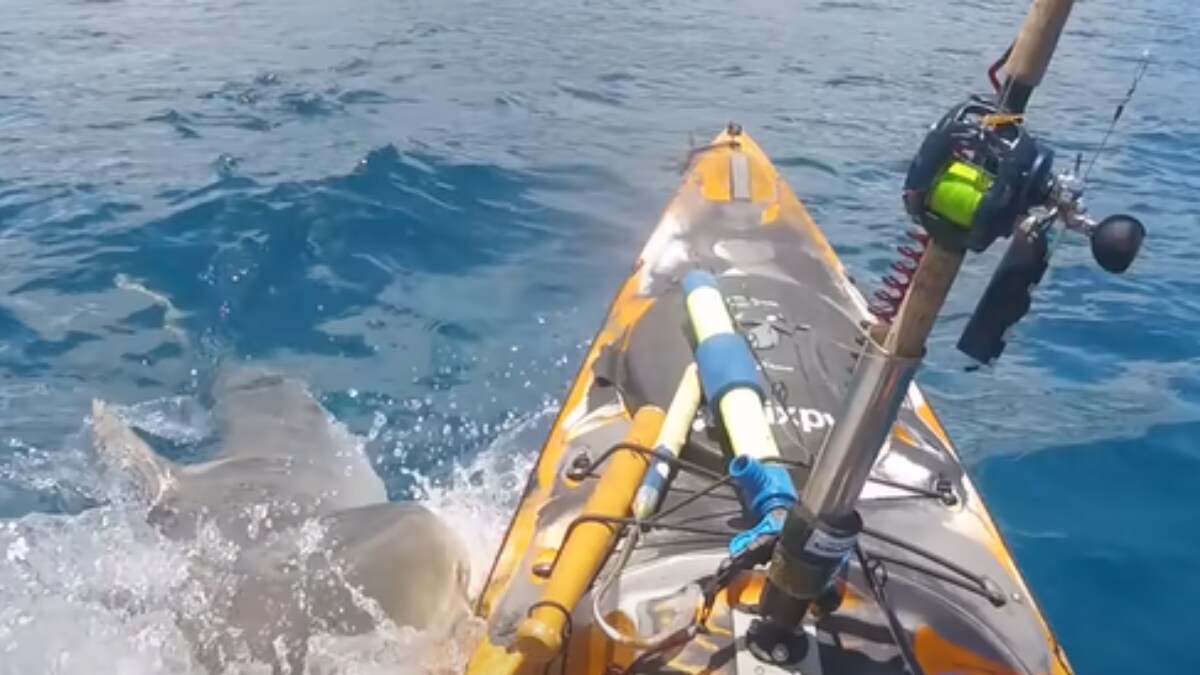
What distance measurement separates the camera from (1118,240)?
1972 mm

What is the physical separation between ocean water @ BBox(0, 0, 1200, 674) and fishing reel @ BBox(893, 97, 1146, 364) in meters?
2.41

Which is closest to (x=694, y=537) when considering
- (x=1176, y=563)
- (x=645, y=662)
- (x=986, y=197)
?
(x=645, y=662)

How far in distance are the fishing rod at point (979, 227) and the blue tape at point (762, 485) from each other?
0.57m

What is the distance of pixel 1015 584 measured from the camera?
3379 millimetres

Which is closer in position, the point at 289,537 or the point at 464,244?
the point at 289,537

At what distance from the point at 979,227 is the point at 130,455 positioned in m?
4.33

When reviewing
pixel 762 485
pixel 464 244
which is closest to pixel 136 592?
pixel 762 485

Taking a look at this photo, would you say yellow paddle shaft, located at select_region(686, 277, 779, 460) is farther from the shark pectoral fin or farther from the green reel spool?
the shark pectoral fin

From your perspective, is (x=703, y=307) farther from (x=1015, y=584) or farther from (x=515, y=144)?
(x=515, y=144)

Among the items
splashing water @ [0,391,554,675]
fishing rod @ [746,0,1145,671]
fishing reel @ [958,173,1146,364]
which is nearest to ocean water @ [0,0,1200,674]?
splashing water @ [0,391,554,675]

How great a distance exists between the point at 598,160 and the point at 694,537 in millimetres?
7060

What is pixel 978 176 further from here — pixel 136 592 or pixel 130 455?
pixel 130 455

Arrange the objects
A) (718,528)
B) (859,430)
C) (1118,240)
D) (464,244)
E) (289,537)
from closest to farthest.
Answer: (1118,240) → (859,430) → (718,528) → (289,537) → (464,244)

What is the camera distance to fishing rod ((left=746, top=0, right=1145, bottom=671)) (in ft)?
6.57
